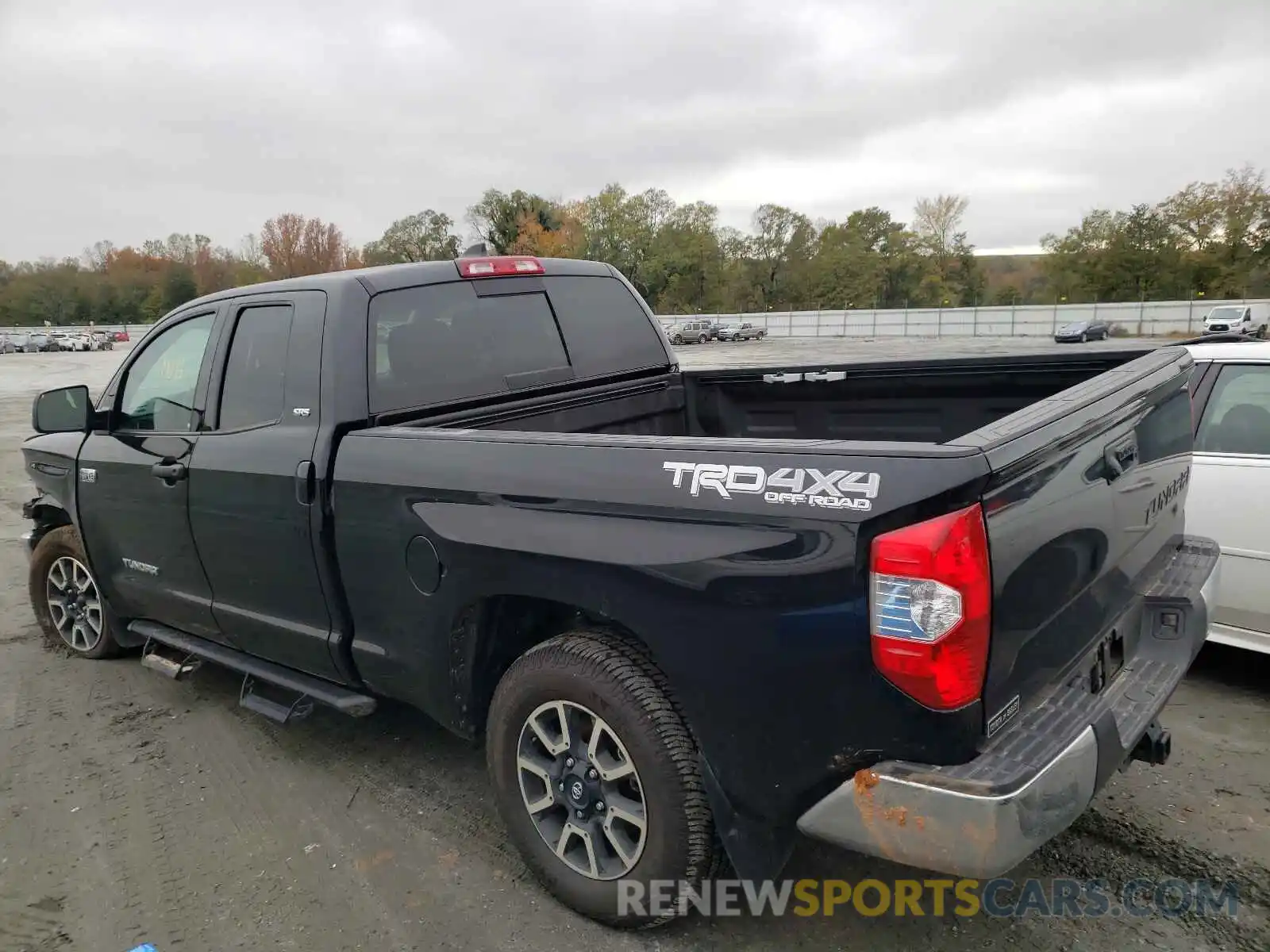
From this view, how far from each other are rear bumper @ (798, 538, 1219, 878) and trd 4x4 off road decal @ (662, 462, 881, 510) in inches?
25.2

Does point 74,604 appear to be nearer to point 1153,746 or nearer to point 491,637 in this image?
point 491,637

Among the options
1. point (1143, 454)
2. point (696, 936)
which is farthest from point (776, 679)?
point (1143, 454)

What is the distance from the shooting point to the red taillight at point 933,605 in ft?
6.11

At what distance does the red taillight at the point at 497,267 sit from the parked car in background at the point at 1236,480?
10.5 feet

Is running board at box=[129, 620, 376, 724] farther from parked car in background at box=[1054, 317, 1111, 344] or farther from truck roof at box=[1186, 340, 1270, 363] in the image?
parked car in background at box=[1054, 317, 1111, 344]

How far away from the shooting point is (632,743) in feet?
7.89

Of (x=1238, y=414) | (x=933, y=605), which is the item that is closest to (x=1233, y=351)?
(x=1238, y=414)

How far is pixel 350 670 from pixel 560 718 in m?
1.11

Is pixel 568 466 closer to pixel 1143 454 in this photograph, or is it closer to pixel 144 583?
pixel 1143 454

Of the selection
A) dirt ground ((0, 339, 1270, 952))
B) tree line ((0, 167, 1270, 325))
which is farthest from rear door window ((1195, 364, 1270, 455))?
tree line ((0, 167, 1270, 325))

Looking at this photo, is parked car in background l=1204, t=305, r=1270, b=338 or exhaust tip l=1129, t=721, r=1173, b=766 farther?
parked car in background l=1204, t=305, r=1270, b=338

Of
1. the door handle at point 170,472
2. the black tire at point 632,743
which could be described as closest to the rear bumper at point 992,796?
the black tire at point 632,743

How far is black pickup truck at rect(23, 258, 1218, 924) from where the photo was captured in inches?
77.3

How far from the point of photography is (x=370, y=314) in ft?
10.9
